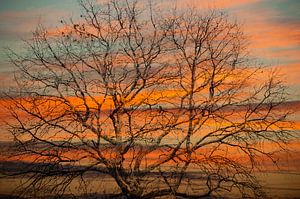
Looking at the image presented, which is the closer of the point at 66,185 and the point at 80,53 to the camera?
the point at 66,185

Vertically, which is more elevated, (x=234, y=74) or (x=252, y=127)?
(x=234, y=74)

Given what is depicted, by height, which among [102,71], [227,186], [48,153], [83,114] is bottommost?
[227,186]

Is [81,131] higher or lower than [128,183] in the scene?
higher

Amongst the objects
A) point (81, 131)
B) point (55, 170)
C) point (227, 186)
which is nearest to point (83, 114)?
point (81, 131)

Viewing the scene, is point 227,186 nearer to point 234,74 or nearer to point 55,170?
point 234,74

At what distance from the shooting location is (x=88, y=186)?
40.3 feet

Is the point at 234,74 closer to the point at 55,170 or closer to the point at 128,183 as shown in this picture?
the point at 128,183

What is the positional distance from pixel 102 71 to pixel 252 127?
3.89 meters

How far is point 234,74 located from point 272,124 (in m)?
1.57

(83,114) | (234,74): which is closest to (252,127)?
(234,74)

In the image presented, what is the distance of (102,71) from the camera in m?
13.2

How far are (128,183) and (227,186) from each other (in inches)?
90.3

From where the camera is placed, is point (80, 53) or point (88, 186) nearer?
point (88, 186)

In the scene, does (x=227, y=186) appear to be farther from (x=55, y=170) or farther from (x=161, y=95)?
(x=55, y=170)
